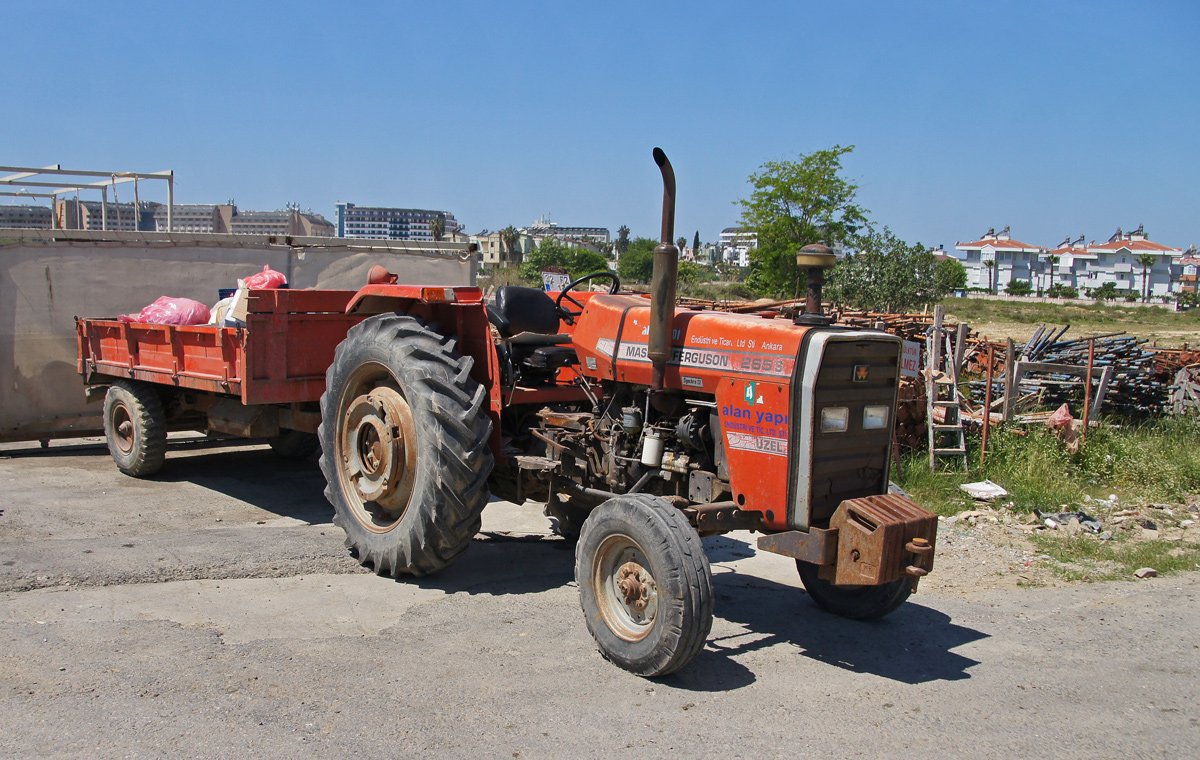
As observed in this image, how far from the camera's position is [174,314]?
8133 mm

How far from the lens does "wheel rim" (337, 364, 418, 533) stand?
17.3 ft

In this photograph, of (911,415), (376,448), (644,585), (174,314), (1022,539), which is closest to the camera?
(644,585)

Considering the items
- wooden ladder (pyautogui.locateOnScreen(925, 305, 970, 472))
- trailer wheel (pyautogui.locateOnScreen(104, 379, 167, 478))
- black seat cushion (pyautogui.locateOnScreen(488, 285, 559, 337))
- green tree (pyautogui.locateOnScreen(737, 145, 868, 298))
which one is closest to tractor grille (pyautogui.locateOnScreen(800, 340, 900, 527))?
black seat cushion (pyautogui.locateOnScreen(488, 285, 559, 337))

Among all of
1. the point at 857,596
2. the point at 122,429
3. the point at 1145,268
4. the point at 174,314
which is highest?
the point at 1145,268

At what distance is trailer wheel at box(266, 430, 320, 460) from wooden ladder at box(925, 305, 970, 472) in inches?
252

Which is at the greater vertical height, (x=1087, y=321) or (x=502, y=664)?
(x=1087, y=321)

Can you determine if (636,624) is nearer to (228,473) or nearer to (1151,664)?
(1151,664)

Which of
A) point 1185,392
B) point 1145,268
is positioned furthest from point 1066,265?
point 1185,392

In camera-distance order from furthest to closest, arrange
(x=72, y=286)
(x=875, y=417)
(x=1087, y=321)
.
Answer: (x=1087, y=321), (x=72, y=286), (x=875, y=417)

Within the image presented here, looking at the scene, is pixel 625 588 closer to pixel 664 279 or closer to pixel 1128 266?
pixel 664 279

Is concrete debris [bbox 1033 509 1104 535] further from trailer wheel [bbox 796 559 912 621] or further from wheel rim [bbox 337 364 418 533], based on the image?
wheel rim [bbox 337 364 418 533]

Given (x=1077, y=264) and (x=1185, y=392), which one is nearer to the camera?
(x=1185, y=392)

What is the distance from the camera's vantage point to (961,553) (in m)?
6.77

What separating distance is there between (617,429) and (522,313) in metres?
1.09
